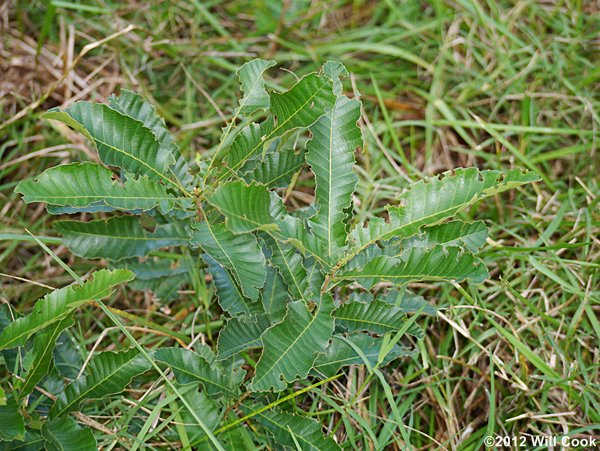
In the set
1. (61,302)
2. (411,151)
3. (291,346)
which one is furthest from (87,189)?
(411,151)

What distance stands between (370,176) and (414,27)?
2.39 ft

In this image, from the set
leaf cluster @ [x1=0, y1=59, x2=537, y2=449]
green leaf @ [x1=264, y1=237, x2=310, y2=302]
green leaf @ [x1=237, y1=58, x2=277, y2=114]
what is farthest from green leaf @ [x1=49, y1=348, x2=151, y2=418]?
green leaf @ [x1=237, y1=58, x2=277, y2=114]

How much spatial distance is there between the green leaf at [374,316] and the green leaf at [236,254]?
0.21m

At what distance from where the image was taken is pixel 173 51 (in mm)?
2260

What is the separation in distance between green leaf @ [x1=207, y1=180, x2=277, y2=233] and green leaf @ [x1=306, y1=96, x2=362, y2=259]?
0.17m

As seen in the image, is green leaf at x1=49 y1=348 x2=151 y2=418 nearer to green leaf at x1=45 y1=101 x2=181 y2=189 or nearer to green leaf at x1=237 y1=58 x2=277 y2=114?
green leaf at x1=45 y1=101 x2=181 y2=189

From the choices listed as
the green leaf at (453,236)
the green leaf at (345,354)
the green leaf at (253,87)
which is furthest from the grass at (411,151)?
the green leaf at (253,87)

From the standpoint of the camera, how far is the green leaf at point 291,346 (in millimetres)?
1301

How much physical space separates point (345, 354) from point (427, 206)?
397 mm

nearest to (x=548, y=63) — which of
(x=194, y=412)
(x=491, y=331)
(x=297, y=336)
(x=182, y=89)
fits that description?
(x=491, y=331)

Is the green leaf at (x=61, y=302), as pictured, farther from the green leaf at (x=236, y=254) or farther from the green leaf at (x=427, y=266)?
the green leaf at (x=427, y=266)

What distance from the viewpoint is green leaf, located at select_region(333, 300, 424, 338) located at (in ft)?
4.67

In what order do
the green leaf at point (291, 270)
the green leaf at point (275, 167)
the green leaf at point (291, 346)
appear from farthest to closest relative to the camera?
the green leaf at point (275, 167) < the green leaf at point (291, 270) < the green leaf at point (291, 346)

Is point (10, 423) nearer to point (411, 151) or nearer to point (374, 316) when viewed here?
point (374, 316)
